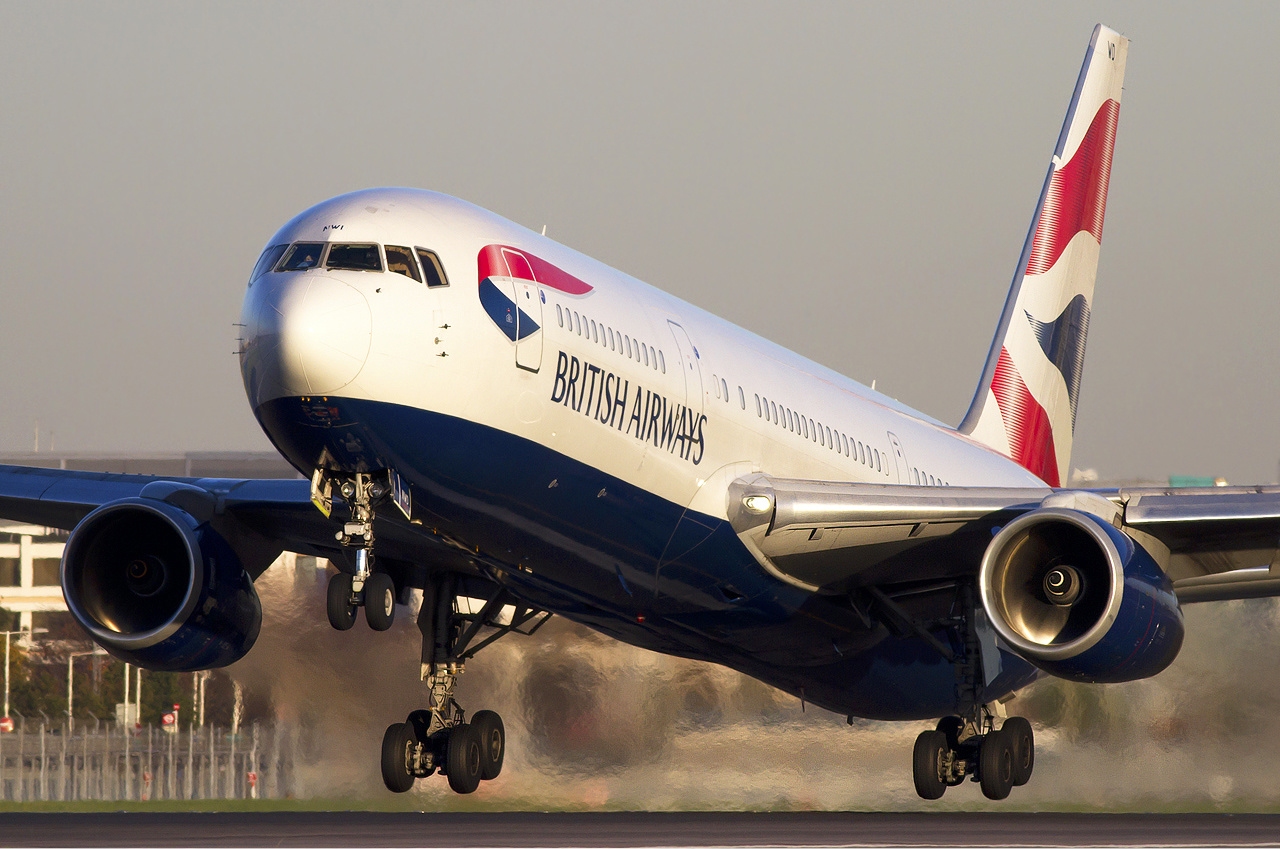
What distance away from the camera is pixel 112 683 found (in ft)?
82.8

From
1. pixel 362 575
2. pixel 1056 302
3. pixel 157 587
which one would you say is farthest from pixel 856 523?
pixel 1056 302

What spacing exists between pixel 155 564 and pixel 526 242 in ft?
23.1

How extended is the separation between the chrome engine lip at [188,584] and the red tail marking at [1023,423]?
555 inches

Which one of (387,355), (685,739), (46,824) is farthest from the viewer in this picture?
(685,739)

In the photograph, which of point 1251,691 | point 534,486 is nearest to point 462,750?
point 534,486

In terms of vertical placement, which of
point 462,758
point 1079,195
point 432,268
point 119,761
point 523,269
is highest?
point 1079,195

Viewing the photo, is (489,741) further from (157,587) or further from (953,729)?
(953,729)

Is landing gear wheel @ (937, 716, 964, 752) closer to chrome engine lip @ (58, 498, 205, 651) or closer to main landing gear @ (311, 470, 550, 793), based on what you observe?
main landing gear @ (311, 470, 550, 793)

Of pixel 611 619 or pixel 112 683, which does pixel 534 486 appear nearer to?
pixel 611 619

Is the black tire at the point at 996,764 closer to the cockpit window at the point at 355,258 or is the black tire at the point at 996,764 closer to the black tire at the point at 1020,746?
the black tire at the point at 1020,746

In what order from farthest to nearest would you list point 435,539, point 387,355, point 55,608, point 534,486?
point 55,608
point 435,539
point 534,486
point 387,355

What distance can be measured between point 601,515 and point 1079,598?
4977 mm

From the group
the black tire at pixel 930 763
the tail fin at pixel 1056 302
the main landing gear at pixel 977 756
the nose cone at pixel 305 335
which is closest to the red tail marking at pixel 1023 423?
the tail fin at pixel 1056 302

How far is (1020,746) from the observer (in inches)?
776
